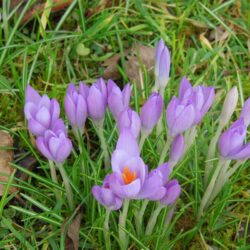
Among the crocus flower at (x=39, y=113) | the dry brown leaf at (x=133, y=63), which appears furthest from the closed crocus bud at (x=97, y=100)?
the dry brown leaf at (x=133, y=63)

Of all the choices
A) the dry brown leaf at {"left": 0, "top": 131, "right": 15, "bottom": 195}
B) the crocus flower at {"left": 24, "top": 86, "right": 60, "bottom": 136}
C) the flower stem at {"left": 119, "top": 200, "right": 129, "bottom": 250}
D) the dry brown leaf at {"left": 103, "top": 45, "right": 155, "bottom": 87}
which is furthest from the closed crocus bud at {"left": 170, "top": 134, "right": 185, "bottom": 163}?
the dry brown leaf at {"left": 103, "top": 45, "right": 155, "bottom": 87}

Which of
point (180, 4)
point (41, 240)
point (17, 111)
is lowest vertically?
point (41, 240)

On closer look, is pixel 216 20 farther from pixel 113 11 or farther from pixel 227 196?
pixel 227 196

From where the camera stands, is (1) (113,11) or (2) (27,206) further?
(1) (113,11)

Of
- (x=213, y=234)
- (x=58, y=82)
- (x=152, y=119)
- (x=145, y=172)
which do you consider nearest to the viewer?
(x=145, y=172)

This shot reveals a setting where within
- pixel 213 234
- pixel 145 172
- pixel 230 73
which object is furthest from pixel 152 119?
pixel 230 73

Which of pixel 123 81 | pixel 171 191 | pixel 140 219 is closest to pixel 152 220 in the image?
pixel 140 219

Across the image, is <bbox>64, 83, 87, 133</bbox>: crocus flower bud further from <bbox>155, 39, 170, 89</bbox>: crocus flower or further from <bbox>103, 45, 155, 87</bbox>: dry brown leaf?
<bbox>103, 45, 155, 87</bbox>: dry brown leaf
